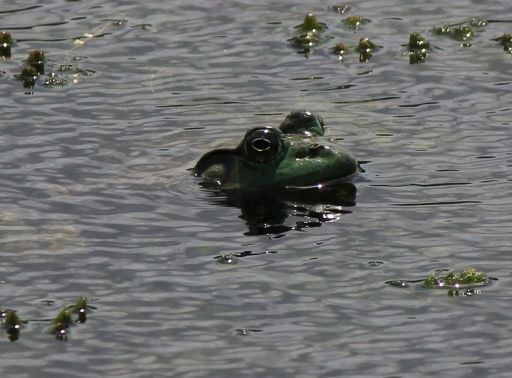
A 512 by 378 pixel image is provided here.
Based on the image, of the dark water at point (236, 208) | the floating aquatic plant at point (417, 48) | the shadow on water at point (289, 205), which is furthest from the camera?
the floating aquatic plant at point (417, 48)

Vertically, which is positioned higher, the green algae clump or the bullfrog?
the bullfrog

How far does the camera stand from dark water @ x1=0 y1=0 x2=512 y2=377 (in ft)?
35.6

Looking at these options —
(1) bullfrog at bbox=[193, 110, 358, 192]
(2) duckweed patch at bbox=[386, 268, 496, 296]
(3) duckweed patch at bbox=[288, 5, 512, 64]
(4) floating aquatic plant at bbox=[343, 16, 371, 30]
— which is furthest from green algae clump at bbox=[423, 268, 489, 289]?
(4) floating aquatic plant at bbox=[343, 16, 371, 30]

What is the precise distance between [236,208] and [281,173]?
23.7 inches

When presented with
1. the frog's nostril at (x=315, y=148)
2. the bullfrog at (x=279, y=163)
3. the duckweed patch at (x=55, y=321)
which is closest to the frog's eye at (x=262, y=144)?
the bullfrog at (x=279, y=163)

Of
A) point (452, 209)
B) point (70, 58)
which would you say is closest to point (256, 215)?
point (452, 209)

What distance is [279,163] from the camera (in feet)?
45.7

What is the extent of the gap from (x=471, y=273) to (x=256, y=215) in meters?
2.39

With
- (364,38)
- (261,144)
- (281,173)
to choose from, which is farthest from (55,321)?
(364,38)

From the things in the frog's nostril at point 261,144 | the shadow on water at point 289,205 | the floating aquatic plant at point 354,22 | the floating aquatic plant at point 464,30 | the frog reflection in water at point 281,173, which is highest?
the floating aquatic plant at point 354,22

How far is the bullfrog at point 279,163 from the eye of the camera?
45.2 ft

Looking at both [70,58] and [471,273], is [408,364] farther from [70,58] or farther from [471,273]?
[70,58]

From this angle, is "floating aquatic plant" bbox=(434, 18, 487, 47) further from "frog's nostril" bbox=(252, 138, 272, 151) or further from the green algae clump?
the green algae clump

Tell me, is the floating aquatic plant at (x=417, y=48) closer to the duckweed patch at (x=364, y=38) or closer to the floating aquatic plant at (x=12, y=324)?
the duckweed patch at (x=364, y=38)
